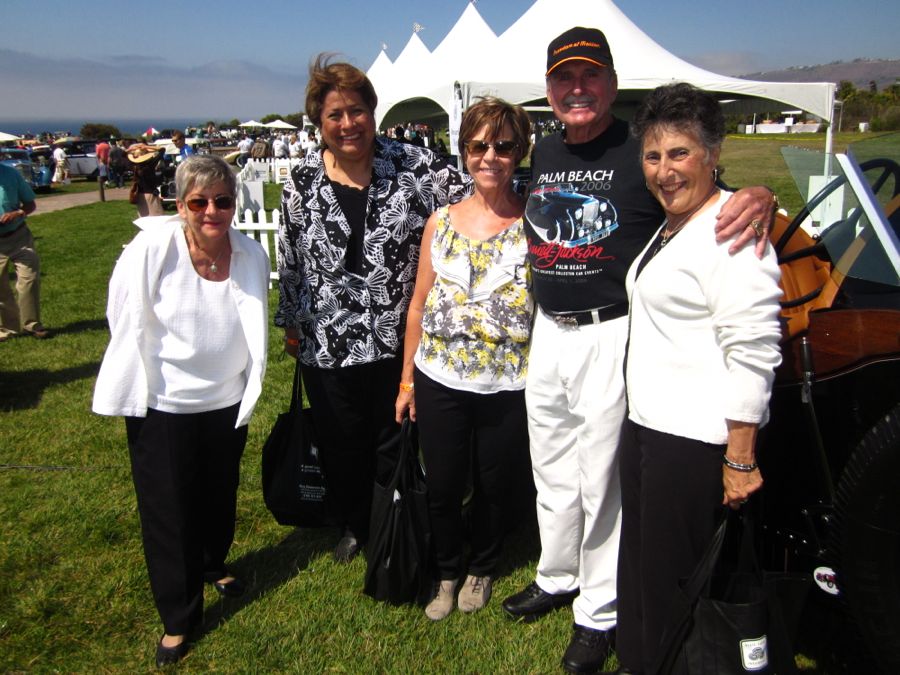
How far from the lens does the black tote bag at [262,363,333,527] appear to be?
311 centimetres

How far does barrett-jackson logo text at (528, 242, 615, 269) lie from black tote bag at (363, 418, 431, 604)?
0.90 m

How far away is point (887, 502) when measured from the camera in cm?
174

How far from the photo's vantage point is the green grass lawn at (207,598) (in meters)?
2.55

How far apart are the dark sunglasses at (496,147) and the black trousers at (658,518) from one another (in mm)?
1033

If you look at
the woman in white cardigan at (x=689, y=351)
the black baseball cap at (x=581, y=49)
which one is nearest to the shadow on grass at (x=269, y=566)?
the woman in white cardigan at (x=689, y=351)

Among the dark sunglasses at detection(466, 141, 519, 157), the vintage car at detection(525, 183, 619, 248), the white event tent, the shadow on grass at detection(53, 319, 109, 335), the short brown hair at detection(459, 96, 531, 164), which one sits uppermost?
the white event tent

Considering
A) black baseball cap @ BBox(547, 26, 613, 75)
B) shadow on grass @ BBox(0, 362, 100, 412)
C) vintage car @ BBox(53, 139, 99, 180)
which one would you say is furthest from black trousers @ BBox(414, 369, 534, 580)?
vintage car @ BBox(53, 139, 99, 180)

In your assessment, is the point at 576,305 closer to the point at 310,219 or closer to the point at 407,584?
the point at 310,219

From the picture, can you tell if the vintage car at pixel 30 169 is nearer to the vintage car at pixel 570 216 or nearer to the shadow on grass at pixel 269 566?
the shadow on grass at pixel 269 566

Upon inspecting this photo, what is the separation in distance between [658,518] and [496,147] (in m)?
1.35

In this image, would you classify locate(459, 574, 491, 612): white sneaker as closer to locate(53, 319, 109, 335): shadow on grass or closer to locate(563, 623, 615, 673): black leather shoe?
locate(563, 623, 615, 673): black leather shoe

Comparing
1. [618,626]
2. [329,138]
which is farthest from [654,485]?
[329,138]

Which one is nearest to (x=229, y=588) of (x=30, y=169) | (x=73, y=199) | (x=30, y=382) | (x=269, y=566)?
(x=269, y=566)

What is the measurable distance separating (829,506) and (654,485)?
1.73ft
